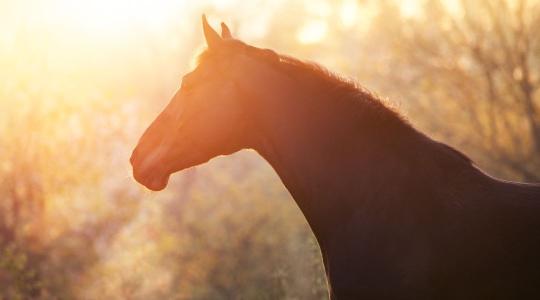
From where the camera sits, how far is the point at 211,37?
591 cm

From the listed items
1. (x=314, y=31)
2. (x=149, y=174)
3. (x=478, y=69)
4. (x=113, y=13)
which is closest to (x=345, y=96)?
(x=149, y=174)

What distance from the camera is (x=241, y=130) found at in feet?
19.4

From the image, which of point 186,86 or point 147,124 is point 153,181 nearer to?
point 186,86

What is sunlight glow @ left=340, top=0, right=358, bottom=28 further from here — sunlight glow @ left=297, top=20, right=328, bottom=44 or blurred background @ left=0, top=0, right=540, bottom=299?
sunlight glow @ left=297, top=20, right=328, bottom=44

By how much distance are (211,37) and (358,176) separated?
1.54 metres

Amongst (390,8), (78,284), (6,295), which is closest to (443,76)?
(390,8)

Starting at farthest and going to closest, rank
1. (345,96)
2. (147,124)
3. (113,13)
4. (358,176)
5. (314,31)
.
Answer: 1. (314,31)
2. (113,13)
3. (147,124)
4. (345,96)
5. (358,176)

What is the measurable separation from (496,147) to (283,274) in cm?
1797

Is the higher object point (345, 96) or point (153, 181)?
point (345, 96)

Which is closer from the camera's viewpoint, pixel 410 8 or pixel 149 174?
pixel 149 174

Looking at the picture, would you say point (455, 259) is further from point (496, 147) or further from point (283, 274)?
point (496, 147)

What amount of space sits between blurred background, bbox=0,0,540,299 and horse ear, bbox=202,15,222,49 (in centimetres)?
69

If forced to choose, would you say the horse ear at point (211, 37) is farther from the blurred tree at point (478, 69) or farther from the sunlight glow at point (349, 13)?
the sunlight glow at point (349, 13)

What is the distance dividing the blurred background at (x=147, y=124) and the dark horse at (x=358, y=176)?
0.45 metres
